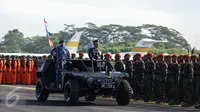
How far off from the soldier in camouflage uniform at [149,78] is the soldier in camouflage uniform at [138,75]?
0.15 metres

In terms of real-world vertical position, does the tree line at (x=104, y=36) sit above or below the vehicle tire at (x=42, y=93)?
above

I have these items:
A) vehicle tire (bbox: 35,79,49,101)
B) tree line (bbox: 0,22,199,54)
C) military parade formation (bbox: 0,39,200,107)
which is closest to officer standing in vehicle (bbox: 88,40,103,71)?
military parade formation (bbox: 0,39,200,107)

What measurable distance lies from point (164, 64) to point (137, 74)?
1755 millimetres

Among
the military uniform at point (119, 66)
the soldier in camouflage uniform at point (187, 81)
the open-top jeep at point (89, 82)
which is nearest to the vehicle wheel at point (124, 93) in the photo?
the open-top jeep at point (89, 82)

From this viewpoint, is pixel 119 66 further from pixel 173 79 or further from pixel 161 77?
pixel 173 79

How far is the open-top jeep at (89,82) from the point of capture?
17281mm

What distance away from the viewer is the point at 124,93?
17.5m

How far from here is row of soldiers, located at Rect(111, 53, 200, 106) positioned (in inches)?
715

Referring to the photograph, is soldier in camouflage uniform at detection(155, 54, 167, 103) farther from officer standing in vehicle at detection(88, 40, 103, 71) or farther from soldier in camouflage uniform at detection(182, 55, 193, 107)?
officer standing in vehicle at detection(88, 40, 103, 71)

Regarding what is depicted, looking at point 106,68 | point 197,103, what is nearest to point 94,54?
point 106,68

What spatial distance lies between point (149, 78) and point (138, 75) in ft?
1.97

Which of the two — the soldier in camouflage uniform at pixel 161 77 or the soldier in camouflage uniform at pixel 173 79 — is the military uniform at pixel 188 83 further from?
the soldier in camouflage uniform at pixel 161 77

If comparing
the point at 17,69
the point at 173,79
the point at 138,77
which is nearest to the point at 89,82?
the point at 173,79

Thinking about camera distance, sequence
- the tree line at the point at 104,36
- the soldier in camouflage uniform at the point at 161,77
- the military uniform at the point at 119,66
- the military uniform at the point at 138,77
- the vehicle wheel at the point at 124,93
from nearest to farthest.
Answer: the vehicle wheel at the point at 124,93, the soldier in camouflage uniform at the point at 161,77, the military uniform at the point at 138,77, the military uniform at the point at 119,66, the tree line at the point at 104,36
